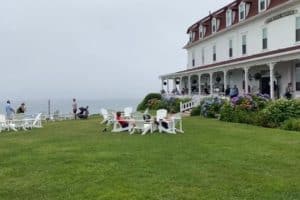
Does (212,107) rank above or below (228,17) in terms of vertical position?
below

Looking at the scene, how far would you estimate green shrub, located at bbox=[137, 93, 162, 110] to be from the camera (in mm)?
44831

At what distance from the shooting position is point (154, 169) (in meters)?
10.8

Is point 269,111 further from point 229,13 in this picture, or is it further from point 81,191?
point 229,13

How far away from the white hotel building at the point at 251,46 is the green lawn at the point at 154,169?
13.3m

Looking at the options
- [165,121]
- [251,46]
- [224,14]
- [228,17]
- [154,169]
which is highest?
[224,14]

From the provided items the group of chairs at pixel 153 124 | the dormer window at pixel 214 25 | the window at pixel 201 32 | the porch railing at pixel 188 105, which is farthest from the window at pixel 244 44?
the group of chairs at pixel 153 124

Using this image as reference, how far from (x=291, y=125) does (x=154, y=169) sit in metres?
11.5

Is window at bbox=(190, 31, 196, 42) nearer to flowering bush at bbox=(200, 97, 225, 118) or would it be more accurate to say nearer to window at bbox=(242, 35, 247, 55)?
window at bbox=(242, 35, 247, 55)

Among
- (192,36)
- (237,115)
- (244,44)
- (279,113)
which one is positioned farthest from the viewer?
(192,36)

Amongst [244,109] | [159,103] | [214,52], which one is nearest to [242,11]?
[214,52]

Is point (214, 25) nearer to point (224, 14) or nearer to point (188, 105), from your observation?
point (224, 14)

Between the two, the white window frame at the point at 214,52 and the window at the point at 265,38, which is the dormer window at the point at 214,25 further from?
the window at the point at 265,38

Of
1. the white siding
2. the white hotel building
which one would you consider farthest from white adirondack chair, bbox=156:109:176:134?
the white siding

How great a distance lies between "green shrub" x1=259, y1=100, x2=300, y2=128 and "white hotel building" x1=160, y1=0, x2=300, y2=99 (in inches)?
170
